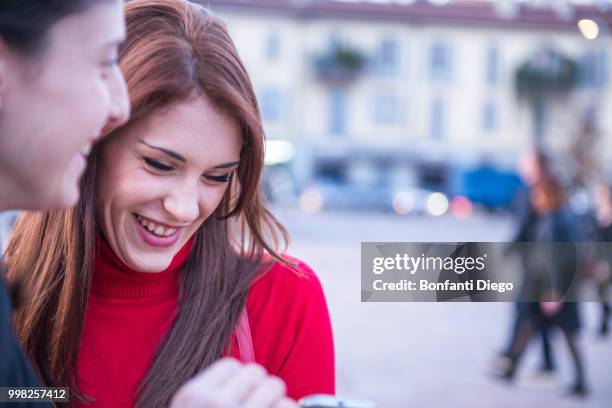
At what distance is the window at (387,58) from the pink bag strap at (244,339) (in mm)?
28493

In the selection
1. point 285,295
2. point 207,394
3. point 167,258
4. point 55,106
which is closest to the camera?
point 207,394

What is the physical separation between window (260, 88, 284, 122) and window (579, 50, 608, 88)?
11.5 m

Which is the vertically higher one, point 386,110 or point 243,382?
point 386,110

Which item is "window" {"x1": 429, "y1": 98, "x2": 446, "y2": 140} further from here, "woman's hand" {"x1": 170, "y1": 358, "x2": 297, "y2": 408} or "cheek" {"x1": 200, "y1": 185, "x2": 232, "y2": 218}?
"woman's hand" {"x1": 170, "y1": 358, "x2": 297, "y2": 408}

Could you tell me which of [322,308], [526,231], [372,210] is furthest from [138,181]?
[372,210]

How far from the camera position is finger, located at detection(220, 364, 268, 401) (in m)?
0.83

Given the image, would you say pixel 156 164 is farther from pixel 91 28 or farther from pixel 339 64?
pixel 339 64

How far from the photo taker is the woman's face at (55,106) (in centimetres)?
91

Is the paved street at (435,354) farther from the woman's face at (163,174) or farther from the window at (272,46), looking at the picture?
the window at (272,46)

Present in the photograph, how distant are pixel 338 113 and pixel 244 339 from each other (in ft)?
93.6

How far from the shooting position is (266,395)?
848mm

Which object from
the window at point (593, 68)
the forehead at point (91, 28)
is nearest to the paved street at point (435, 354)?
the forehead at point (91, 28)

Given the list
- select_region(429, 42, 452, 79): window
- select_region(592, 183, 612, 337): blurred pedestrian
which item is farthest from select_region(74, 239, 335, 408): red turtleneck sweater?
select_region(429, 42, 452, 79): window

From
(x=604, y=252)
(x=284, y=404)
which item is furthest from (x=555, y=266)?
(x=284, y=404)
